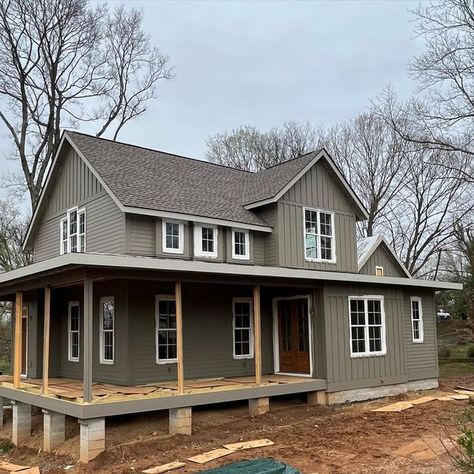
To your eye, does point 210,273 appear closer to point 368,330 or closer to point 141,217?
point 141,217

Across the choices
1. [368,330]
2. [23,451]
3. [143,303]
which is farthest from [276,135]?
[23,451]

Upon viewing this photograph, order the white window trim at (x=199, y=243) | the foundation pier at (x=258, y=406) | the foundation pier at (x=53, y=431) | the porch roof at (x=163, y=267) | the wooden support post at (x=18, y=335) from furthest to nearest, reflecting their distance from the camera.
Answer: the white window trim at (x=199, y=243) → the foundation pier at (x=258, y=406) → the wooden support post at (x=18, y=335) → the foundation pier at (x=53, y=431) → the porch roof at (x=163, y=267)

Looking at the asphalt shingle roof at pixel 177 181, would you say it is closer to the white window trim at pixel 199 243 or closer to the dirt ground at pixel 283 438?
the white window trim at pixel 199 243

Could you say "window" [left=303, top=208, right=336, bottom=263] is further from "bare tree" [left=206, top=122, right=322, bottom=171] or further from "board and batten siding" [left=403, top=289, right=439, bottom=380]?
"bare tree" [left=206, top=122, right=322, bottom=171]

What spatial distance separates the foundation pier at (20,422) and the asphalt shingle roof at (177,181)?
16.5 ft

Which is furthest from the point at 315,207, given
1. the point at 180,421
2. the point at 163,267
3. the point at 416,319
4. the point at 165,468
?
the point at 165,468

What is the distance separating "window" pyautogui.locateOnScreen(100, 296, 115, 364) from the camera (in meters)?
13.0

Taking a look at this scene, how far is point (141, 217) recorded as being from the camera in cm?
1298

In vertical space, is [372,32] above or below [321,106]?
below

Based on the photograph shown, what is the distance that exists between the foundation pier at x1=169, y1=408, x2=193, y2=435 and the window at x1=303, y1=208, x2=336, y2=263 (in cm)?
641

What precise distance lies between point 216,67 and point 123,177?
13529 mm

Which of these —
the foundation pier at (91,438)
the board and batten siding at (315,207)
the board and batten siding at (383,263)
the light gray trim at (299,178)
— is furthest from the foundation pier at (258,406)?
the board and batten siding at (383,263)

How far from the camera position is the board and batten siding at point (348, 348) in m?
14.0

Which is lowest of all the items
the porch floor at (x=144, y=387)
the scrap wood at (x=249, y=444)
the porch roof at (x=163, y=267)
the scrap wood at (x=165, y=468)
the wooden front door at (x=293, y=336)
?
the scrap wood at (x=165, y=468)
